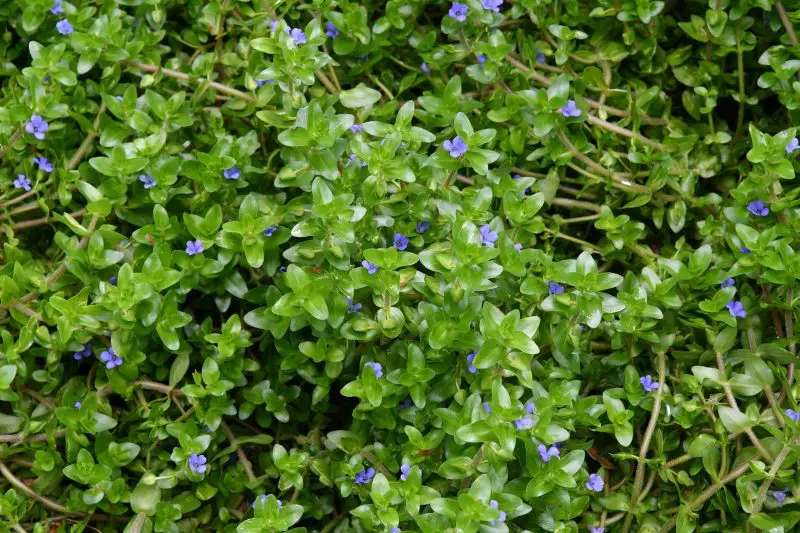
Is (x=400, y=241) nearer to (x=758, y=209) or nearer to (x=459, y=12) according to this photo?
(x=459, y=12)

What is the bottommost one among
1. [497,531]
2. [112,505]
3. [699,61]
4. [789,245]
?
[112,505]

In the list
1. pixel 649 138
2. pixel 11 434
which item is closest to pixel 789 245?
pixel 649 138

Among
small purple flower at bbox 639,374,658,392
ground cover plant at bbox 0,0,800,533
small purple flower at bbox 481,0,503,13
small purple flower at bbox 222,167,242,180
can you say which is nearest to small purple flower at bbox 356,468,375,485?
ground cover plant at bbox 0,0,800,533

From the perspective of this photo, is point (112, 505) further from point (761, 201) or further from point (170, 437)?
point (761, 201)

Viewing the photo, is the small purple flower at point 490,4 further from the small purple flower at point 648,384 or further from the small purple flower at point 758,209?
the small purple flower at point 648,384

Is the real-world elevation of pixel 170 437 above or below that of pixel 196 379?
below

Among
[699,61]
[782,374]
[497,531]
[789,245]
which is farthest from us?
[699,61]

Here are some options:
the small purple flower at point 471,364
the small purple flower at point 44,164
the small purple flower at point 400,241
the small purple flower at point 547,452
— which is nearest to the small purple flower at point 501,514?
the small purple flower at point 547,452
